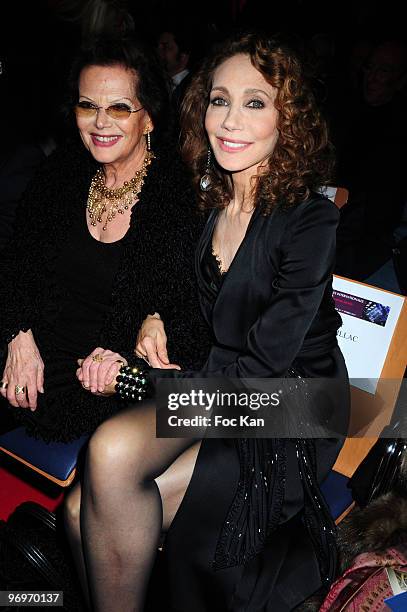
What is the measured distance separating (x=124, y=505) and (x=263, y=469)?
376 millimetres

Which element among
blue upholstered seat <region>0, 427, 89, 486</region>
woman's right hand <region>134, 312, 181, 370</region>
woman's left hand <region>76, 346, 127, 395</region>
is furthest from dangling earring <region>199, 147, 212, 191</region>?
blue upholstered seat <region>0, 427, 89, 486</region>

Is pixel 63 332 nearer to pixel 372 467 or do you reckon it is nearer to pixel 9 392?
pixel 9 392

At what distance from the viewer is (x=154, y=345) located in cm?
192

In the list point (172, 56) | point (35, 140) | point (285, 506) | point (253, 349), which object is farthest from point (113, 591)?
point (172, 56)

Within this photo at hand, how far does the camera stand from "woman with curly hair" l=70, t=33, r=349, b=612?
154cm

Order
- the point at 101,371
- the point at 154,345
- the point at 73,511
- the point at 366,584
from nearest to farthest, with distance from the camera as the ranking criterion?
1. the point at 366,584
2. the point at 73,511
3. the point at 101,371
4. the point at 154,345

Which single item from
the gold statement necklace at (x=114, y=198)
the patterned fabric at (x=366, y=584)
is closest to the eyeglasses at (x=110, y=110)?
the gold statement necklace at (x=114, y=198)

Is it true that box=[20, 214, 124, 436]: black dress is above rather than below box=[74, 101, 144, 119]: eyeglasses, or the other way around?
below

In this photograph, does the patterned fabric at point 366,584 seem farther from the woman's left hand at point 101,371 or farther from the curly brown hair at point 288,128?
the curly brown hair at point 288,128

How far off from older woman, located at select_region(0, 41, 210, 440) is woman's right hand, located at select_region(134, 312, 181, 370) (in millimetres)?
54

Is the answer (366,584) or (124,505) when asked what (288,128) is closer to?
(124,505)

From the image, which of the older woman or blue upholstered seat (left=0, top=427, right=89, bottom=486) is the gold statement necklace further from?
blue upholstered seat (left=0, top=427, right=89, bottom=486)

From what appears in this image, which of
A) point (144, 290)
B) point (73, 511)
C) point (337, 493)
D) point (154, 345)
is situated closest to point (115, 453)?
point (73, 511)

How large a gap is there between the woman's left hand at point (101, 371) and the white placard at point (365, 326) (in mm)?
751
